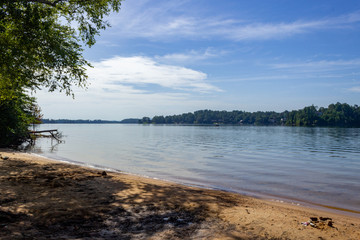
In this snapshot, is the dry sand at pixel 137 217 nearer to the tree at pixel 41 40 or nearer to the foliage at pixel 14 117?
the tree at pixel 41 40

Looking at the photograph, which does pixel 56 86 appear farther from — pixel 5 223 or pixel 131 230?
pixel 131 230

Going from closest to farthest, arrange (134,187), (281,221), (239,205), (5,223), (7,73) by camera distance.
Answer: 1. (5,223)
2. (281,221)
3. (239,205)
4. (134,187)
5. (7,73)

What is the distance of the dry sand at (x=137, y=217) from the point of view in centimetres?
581

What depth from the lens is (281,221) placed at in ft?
23.2

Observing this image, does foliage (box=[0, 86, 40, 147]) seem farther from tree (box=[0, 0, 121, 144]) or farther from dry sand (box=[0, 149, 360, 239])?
dry sand (box=[0, 149, 360, 239])

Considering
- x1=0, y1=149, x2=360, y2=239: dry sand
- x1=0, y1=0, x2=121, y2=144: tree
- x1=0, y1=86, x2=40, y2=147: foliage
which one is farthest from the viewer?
x1=0, y1=86, x2=40, y2=147: foliage

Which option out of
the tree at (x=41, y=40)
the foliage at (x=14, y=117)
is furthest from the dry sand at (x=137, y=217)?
the foliage at (x=14, y=117)

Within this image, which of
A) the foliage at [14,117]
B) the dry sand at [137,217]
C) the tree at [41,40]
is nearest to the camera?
the dry sand at [137,217]

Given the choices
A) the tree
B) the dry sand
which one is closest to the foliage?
the tree

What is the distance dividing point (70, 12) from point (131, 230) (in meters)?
14.0

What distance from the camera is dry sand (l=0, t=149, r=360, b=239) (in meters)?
5.81

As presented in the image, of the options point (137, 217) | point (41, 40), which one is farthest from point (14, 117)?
point (137, 217)

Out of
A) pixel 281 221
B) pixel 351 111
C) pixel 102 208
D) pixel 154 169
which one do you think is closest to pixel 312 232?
pixel 281 221

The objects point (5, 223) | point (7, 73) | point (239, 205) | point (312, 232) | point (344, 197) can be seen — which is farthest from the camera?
point (7, 73)
